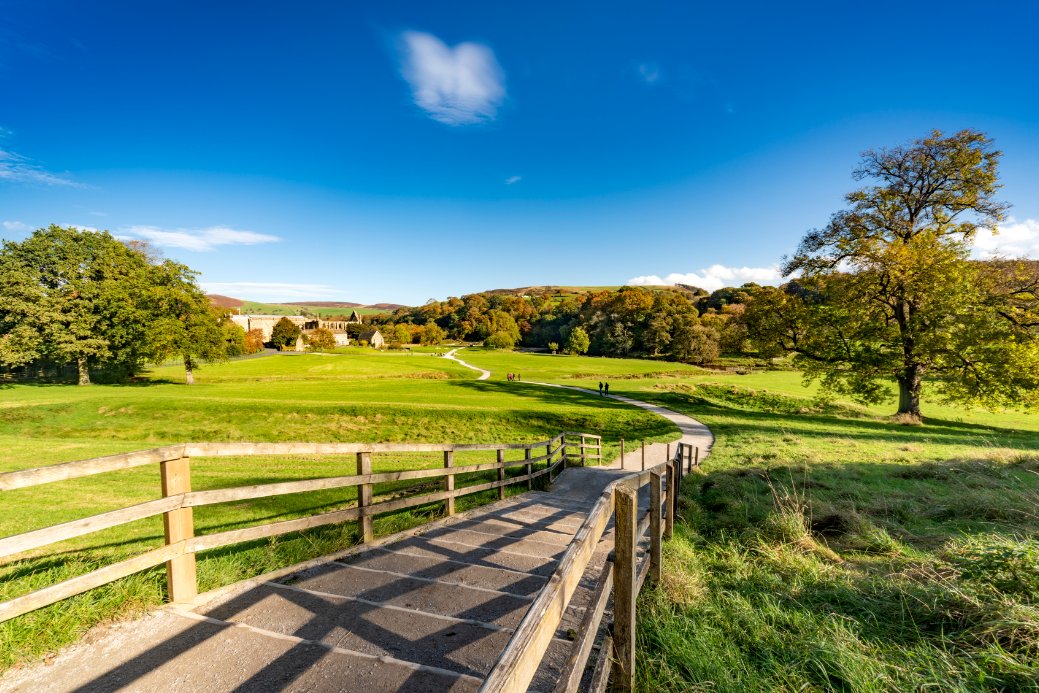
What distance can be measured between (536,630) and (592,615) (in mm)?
983

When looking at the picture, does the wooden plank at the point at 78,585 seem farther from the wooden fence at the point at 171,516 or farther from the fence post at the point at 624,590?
the fence post at the point at 624,590

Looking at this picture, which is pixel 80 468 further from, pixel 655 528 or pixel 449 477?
pixel 655 528

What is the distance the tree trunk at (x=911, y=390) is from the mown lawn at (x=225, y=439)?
12.2 meters

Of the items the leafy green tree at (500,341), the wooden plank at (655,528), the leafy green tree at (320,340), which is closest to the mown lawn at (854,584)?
the wooden plank at (655,528)

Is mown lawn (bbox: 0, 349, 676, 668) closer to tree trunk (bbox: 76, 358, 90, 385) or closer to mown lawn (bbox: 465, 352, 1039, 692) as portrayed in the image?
tree trunk (bbox: 76, 358, 90, 385)

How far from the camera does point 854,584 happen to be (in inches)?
163

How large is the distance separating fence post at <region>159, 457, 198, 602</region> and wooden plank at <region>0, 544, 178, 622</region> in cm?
9

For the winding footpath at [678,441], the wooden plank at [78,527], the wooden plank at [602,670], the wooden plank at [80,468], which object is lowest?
the winding footpath at [678,441]

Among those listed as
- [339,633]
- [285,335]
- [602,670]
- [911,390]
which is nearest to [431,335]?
[285,335]

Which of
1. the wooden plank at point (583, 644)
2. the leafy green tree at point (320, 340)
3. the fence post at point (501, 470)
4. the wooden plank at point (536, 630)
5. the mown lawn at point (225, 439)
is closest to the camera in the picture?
the wooden plank at point (536, 630)

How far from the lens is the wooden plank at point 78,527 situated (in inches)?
94.1

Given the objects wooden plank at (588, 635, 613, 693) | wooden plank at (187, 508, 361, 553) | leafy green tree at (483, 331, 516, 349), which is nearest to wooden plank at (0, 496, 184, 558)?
wooden plank at (187, 508, 361, 553)

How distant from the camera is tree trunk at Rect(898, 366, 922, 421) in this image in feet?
68.9

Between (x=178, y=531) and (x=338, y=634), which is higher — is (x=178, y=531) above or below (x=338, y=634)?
above
